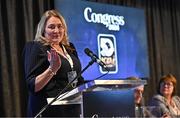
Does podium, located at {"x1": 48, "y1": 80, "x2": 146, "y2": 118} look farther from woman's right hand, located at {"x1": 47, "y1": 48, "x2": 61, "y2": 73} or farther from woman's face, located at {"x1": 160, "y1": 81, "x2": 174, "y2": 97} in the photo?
woman's face, located at {"x1": 160, "y1": 81, "x2": 174, "y2": 97}

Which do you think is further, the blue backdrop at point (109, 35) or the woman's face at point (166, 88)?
the woman's face at point (166, 88)

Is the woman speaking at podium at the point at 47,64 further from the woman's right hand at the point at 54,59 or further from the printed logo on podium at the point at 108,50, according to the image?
the printed logo on podium at the point at 108,50

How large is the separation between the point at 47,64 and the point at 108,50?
2730mm

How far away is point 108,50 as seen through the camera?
4688 millimetres

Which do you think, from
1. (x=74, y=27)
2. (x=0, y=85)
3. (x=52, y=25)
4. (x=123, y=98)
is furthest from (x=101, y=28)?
(x=123, y=98)

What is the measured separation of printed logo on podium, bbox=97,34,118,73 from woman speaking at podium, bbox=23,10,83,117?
8.12 ft

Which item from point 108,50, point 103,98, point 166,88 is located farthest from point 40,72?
point 166,88

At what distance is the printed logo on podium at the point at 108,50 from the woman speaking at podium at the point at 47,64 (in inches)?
97.4

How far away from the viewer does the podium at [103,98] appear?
1597 millimetres

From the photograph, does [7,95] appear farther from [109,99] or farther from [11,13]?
[109,99]

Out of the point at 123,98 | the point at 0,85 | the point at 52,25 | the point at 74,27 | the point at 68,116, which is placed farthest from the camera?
the point at 74,27

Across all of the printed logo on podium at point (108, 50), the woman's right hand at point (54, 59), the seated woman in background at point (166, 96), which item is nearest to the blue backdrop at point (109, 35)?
the printed logo on podium at point (108, 50)

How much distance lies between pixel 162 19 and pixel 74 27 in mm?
1841

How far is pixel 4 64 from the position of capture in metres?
3.78
